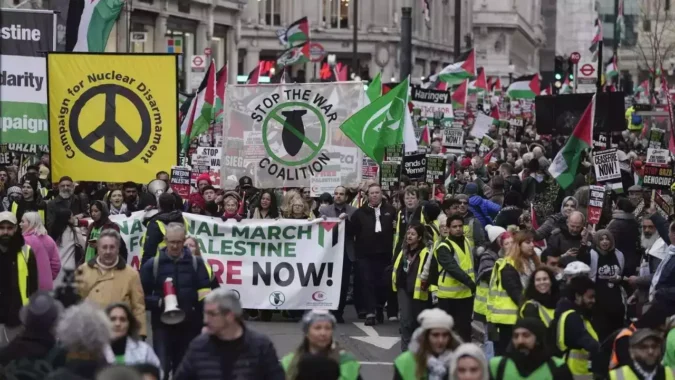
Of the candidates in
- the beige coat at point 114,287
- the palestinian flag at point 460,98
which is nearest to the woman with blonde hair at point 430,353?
the beige coat at point 114,287

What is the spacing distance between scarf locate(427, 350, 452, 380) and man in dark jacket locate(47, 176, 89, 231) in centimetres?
886

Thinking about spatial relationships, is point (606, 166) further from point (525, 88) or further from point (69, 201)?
point (525, 88)

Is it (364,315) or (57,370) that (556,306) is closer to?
(57,370)

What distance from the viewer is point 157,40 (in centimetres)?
5769

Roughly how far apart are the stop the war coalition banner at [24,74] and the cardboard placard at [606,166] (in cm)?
640

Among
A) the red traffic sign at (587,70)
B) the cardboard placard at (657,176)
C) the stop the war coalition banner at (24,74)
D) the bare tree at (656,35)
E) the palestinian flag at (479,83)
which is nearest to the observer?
the stop the war coalition banner at (24,74)

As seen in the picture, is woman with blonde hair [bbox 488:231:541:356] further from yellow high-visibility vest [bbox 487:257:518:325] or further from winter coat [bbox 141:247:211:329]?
winter coat [bbox 141:247:211:329]

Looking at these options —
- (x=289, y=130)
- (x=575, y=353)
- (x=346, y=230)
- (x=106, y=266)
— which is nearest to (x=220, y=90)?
(x=289, y=130)

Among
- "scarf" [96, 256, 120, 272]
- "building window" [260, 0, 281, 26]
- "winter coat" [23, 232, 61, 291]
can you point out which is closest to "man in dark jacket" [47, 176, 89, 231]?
"winter coat" [23, 232, 61, 291]

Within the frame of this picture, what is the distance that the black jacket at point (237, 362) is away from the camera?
25.3ft

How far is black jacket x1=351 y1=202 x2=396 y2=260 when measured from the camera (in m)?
16.5

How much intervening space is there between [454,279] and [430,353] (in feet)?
17.2

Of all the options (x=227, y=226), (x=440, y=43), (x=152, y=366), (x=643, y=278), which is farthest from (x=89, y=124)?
(x=440, y=43)

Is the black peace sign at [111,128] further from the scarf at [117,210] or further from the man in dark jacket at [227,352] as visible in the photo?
the man in dark jacket at [227,352]
